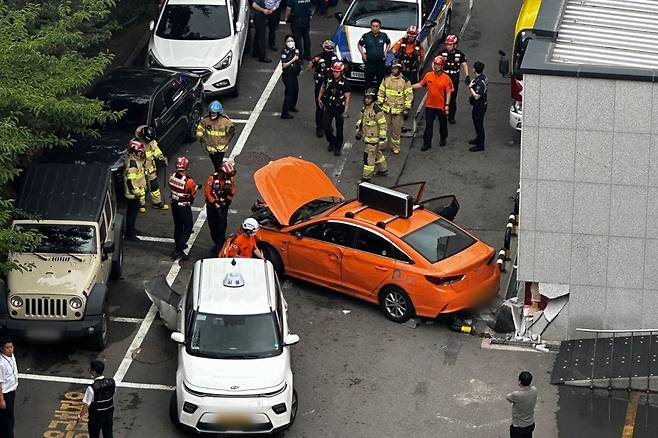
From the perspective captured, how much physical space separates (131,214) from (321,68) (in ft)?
16.5

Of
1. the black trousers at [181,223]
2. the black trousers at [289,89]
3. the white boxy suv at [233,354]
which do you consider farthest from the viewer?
the black trousers at [289,89]

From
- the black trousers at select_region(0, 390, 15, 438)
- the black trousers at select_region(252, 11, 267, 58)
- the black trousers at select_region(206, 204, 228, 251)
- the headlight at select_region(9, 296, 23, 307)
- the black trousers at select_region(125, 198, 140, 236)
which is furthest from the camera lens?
the black trousers at select_region(252, 11, 267, 58)

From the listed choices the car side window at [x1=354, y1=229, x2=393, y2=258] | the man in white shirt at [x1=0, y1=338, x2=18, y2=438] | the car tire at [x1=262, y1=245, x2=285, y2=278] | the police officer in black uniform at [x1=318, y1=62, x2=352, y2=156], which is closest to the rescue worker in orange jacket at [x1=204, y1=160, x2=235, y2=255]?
the car tire at [x1=262, y1=245, x2=285, y2=278]

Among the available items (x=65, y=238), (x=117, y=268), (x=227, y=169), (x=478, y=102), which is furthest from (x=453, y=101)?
(x=65, y=238)

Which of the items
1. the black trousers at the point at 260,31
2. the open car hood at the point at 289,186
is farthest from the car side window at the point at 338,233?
the black trousers at the point at 260,31

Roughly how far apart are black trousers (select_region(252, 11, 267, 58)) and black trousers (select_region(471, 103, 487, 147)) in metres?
5.55

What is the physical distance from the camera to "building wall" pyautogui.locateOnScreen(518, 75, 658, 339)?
62.5 feet

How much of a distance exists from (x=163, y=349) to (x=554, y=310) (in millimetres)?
5626

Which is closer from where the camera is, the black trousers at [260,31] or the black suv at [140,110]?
the black suv at [140,110]

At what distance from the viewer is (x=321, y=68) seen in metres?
26.4

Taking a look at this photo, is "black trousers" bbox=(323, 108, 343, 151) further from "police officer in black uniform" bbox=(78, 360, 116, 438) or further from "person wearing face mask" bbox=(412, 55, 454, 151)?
"police officer in black uniform" bbox=(78, 360, 116, 438)

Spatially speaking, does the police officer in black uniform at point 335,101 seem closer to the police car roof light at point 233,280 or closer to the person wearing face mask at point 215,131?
the person wearing face mask at point 215,131

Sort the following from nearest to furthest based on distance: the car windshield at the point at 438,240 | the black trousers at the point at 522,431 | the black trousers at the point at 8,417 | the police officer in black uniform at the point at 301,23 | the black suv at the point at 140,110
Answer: the black trousers at the point at 522,431 → the black trousers at the point at 8,417 → the car windshield at the point at 438,240 → the black suv at the point at 140,110 → the police officer in black uniform at the point at 301,23

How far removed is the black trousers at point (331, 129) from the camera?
25844 millimetres
